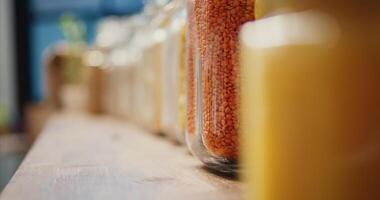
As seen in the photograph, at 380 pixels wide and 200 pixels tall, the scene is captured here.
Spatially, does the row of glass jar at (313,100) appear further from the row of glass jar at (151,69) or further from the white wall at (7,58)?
the white wall at (7,58)

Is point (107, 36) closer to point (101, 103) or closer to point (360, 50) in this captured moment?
point (101, 103)

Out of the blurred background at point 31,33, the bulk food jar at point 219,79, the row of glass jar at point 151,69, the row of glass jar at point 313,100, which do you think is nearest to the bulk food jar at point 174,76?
the row of glass jar at point 151,69

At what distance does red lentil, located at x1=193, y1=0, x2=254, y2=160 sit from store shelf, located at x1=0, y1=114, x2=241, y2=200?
3cm

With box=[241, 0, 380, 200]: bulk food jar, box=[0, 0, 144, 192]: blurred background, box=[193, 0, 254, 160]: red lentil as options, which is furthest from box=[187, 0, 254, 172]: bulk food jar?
box=[0, 0, 144, 192]: blurred background

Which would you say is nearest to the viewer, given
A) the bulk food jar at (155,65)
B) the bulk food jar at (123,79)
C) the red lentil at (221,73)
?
the red lentil at (221,73)

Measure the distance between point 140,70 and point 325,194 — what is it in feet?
2.16

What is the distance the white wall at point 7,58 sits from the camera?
2.96m

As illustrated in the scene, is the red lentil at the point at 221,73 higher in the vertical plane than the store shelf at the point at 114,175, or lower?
higher

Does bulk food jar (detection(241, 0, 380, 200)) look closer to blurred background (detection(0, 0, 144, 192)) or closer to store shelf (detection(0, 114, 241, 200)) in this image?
store shelf (detection(0, 114, 241, 200))

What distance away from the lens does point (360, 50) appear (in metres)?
0.28

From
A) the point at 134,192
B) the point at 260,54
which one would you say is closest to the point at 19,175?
the point at 134,192

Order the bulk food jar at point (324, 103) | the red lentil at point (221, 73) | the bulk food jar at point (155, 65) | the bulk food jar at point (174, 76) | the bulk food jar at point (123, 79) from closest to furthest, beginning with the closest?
the bulk food jar at point (324, 103), the red lentil at point (221, 73), the bulk food jar at point (174, 76), the bulk food jar at point (155, 65), the bulk food jar at point (123, 79)

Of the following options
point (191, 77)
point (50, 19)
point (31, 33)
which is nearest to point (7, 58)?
point (31, 33)

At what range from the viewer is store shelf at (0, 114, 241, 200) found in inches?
14.2
